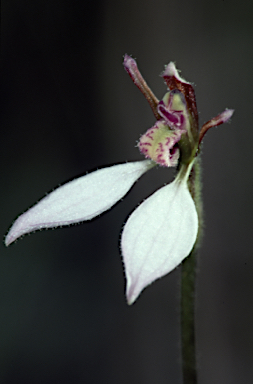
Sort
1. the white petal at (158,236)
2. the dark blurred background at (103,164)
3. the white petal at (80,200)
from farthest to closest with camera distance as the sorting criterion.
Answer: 1. the dark blurred background at (103,164)
2. the white petal at (80,200)
3. the white petal at (158,236)

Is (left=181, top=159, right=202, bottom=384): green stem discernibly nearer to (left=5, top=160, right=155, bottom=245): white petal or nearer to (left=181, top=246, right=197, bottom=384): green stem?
(left=181, top=246, right=197, bottom=384): green stem

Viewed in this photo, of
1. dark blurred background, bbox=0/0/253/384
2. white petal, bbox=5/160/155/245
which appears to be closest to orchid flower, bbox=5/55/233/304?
white petal, bbox=5/160/155/245

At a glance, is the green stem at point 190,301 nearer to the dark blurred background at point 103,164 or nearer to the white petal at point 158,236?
the white petal at point 158,236

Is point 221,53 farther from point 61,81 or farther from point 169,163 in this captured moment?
→ point 169,163

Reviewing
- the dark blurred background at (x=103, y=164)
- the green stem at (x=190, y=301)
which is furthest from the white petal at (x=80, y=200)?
the dark blurred background at (x=103, y=164)

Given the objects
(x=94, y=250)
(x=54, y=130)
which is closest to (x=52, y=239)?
(x=94, y=250)

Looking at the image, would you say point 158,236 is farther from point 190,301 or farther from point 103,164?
point 103,164

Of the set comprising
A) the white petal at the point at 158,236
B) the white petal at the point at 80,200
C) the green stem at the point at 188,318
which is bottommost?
the green stem at the point at 188,318

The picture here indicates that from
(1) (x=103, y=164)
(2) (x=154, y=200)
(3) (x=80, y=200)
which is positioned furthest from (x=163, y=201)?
(1) (x=103, y=164)
